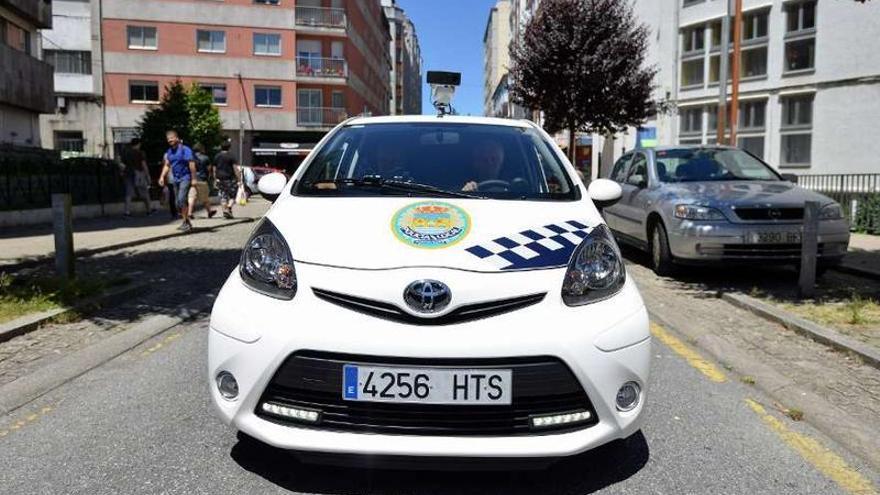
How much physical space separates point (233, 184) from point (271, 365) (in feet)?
52.1

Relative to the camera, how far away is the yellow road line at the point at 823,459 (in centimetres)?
309

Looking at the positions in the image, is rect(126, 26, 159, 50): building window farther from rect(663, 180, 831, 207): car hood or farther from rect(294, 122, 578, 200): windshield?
rect(294, 122, 578, 200): windshield

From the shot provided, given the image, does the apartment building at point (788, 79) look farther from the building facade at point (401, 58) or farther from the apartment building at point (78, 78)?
the building facade at point (401, 58)

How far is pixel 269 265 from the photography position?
303 cm

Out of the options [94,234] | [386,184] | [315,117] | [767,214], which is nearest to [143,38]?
[315,117]

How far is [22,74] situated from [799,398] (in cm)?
2488

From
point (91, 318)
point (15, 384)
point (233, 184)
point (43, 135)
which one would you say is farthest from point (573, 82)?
point (43, 135)

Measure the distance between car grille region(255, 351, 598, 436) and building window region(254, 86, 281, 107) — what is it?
157 feet

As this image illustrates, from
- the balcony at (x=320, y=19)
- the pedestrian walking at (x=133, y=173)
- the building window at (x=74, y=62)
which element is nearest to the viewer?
the pedestrian walking at (x=133, y=173)

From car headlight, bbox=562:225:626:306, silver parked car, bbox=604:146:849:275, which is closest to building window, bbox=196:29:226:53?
silver parked car, bbox=604:146:849:275

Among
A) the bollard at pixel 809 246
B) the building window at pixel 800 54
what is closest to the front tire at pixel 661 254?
the bollard at pixel 809 246

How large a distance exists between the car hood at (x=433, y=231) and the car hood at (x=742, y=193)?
507 centimetres

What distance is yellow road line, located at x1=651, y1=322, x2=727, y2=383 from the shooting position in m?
4.77

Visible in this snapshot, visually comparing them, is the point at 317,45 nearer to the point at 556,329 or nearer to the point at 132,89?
the point at 132,89
